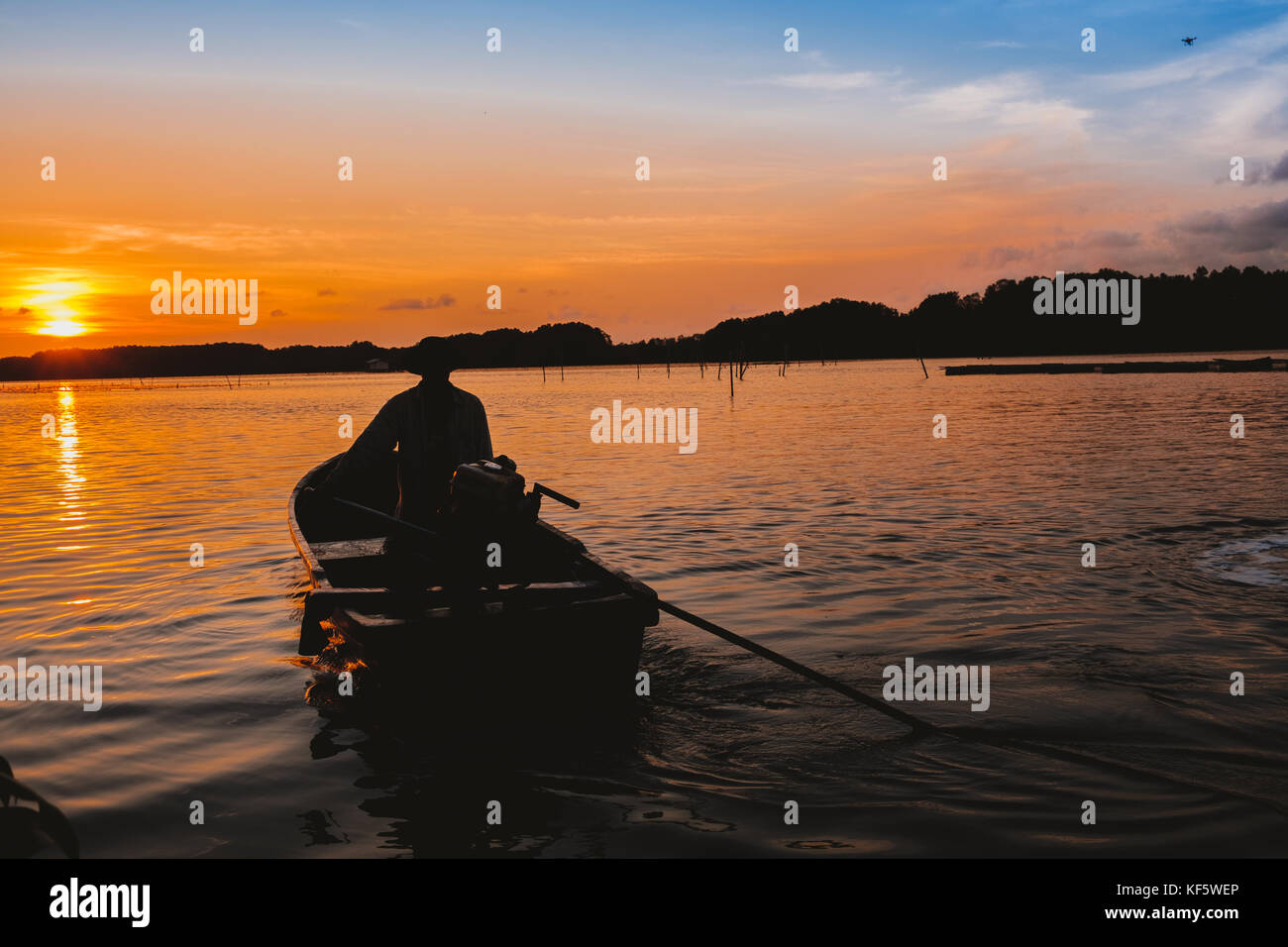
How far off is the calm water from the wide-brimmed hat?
254 cm

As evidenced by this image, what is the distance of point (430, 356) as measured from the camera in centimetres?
697

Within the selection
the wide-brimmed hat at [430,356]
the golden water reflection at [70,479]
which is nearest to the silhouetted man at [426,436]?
the wide-brimmed hat at [430,356]

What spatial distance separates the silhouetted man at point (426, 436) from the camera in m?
7.00

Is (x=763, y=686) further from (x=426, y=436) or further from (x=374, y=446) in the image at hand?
(x=374, y=446)

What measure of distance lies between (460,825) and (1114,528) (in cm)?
996

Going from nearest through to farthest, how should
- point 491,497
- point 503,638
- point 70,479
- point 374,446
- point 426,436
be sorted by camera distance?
point 503,638 → point 491,497 → point 374,446 → point 426,436 → point 70,479

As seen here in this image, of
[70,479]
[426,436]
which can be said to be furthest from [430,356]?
[70,479]

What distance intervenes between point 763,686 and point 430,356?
3.58 metres

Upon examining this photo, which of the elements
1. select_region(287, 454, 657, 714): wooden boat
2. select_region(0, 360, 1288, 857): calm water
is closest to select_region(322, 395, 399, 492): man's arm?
select_region(287, 454, 657, 714): wooden boat

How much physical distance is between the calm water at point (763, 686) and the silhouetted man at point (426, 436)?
1.64 metres

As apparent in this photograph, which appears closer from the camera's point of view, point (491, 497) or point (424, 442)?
point (491, 497)

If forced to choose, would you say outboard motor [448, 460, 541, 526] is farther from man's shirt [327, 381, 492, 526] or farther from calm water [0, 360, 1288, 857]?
man's shirt [327, 381, 492, 526]

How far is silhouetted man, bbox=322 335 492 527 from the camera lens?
700 centimetres

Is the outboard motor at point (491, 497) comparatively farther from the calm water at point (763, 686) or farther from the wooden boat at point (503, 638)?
the calm water at point (763, 686)
